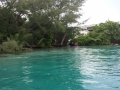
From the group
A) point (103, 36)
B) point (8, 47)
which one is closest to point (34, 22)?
point (8, 47)

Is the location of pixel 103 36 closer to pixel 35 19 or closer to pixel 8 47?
pixel 35 19

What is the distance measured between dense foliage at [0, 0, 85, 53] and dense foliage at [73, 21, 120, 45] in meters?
6.99

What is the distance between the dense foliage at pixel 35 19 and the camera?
85.0 ft

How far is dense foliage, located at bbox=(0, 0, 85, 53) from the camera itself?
85.0 feet

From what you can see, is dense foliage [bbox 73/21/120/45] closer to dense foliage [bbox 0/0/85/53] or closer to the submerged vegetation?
the submerged vegetation

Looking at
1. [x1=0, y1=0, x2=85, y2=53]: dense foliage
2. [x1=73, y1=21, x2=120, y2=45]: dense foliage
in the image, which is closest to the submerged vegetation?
[x1=0, y1=0, x2=85, y2=53]: dense foliage

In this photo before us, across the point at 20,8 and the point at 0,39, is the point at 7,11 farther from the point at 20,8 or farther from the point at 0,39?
the point at 0,39

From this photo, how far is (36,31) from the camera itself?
3066cm

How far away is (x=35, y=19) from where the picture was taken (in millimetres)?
28688

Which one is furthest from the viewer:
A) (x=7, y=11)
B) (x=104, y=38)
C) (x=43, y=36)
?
(x=104, y=38)

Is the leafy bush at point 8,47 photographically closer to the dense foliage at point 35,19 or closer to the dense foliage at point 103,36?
the dense foliage at point 35,19

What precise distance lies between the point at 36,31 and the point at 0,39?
25.3ft

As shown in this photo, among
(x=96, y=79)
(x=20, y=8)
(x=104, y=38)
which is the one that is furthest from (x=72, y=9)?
(x=96, y=79)

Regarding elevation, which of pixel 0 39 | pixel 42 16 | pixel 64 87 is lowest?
pixel 64 87
